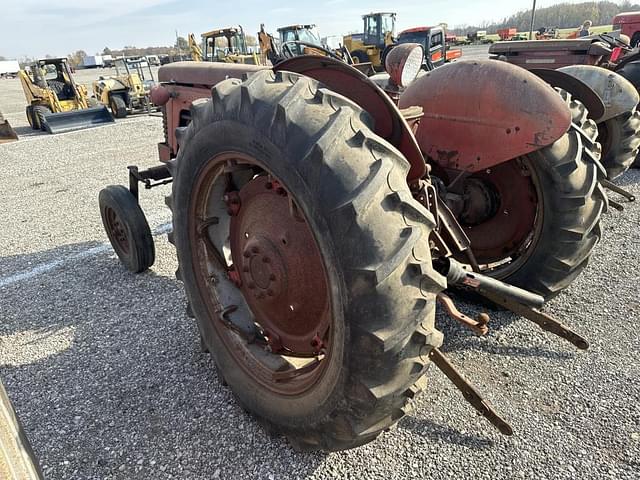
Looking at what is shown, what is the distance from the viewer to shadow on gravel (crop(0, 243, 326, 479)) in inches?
82.2

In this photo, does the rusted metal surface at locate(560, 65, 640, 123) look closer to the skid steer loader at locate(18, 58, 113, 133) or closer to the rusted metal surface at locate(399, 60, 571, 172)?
the rusted metal surface at locate(399, 60, 571, 172)

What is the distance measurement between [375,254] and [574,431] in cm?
151

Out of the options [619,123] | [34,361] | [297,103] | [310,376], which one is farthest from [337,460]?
[619,123]

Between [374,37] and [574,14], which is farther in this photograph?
[574,14]

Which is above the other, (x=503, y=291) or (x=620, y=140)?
(x=503, y=291)

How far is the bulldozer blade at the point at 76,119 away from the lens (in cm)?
1251

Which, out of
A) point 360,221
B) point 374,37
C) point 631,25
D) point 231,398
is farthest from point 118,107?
point 631,25

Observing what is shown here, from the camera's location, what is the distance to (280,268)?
6.28 ft

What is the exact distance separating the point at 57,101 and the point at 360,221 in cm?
1497

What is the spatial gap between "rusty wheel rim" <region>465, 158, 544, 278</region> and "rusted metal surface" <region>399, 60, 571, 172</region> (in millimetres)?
367

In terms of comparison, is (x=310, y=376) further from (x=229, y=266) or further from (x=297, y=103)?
(x=297, y=103)

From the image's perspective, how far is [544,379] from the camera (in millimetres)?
2432

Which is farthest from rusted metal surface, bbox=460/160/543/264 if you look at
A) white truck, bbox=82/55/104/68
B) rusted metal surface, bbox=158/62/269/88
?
white truck, bbox=82/55/104/68

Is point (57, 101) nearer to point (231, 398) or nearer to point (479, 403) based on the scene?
point (231, 398)
